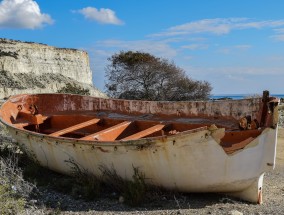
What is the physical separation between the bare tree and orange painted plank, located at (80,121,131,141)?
65.2 feet

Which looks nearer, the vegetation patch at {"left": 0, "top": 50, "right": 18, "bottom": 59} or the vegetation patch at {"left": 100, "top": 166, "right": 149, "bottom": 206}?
the vegetation patch at {"left": 100, "top": 166, "right": 149, "bottom": 206}

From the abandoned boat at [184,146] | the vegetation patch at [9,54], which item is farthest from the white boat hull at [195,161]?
the vegetation patch at [9,54]

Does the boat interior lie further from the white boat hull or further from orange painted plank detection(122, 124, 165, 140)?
the white boat hull

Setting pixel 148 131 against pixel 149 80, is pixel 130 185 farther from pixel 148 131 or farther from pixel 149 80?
pixel 149 80

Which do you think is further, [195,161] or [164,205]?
[164,205]

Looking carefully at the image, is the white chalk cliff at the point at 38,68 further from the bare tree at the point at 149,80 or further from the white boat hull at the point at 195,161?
the white boat hull at the point at 195,161

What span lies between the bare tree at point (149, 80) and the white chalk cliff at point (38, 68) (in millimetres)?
6995

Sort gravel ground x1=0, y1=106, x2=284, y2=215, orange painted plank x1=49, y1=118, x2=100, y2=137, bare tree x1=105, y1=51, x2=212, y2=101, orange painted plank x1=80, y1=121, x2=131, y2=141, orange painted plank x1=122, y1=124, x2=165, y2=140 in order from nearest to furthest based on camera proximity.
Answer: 1. gravel ground x1=0, y1=106, x2=284, y2=215
2. orange painted plank x1=122, y1=124, x2=165, y2=140
3. orange painted plank x1=80, y1=121, x2=131, y2=141
4. orange painted plank x1=49, y1=118, x2=100, y2=137
5. bare tree x1=105, y1=51, x2=212, y2=101

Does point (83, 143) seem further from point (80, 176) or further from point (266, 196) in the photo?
point (266, 196)

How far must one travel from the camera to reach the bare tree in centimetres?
2731

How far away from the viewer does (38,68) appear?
34.6 m

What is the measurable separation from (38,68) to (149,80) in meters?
12.1

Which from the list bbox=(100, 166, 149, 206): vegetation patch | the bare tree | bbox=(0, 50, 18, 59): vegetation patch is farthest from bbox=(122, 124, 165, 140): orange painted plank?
bbox=(0, 50, 18, 59): vegetation patch

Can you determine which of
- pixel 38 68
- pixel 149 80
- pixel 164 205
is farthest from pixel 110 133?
pixel 38 68
